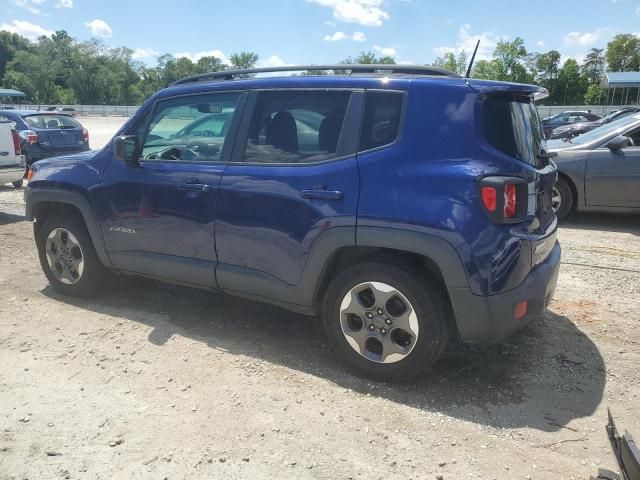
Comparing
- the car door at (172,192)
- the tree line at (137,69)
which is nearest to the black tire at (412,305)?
the car door at (172,192)

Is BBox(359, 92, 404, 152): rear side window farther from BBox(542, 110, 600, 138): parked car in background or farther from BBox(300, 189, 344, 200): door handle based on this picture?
BBox(542, 110, 600, 138): parked car in background

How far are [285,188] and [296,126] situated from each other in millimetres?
447

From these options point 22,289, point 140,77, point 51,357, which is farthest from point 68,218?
point 140,77

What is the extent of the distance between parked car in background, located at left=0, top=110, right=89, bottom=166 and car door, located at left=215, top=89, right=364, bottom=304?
10.3 metres

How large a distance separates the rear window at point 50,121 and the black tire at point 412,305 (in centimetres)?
1178

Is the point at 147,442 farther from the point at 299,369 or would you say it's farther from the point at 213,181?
the point at 213,181

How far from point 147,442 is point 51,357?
1.37 metres

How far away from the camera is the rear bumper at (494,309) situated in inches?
118

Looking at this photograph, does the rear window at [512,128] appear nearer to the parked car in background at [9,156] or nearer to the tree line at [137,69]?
the parked car in background at [9,156]

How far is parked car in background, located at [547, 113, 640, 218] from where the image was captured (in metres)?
7.20

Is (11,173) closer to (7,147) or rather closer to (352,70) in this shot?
(7,147)

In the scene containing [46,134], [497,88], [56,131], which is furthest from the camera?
[56,131]

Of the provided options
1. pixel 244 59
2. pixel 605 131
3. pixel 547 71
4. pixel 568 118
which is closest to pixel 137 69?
pixel 244 59

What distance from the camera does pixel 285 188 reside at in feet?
11.4
